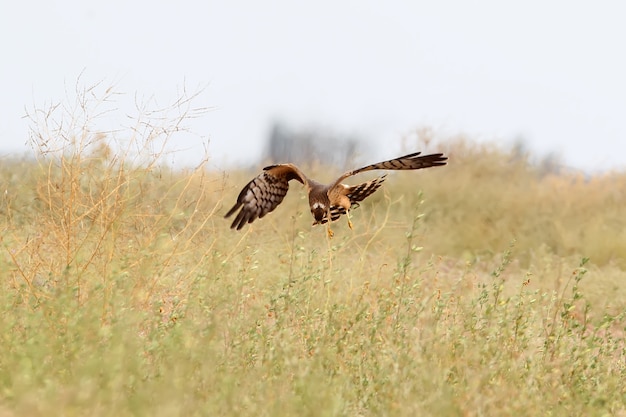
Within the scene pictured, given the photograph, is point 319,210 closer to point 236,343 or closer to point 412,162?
point 412,162

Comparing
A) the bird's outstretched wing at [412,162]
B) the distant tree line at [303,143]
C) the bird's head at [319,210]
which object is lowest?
the distant tree line at [303,143]

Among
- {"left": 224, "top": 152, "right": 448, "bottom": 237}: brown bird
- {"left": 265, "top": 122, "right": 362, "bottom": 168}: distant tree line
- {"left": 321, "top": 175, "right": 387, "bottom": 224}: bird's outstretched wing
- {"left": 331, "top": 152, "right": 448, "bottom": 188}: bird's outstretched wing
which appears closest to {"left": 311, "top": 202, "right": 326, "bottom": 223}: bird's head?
{"left": 224, "top": 152, "right": 448, "bottom": 237}: brown bird

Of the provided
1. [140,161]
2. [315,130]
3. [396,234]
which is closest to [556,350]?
[140,161]

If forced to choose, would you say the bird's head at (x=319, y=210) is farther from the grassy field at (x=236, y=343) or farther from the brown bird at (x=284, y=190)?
the grassy field at (x=236, y=343)

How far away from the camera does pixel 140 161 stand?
199 inches

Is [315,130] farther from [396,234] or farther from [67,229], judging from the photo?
[67,229]

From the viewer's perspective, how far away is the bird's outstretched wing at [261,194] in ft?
17.2

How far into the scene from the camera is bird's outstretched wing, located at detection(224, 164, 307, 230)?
523 cm

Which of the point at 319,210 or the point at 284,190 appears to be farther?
the point at 284,190

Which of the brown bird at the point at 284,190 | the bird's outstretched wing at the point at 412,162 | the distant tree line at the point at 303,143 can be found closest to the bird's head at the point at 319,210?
the brown bird at the point at 284,190

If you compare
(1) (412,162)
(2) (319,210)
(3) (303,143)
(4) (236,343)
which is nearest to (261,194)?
(2) (319,210)

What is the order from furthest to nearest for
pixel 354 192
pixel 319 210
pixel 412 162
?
pixel 354 192, pixel 319 210, pixel 412 162

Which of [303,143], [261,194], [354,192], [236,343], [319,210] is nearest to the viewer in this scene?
[236,343]

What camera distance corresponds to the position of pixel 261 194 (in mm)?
5285
